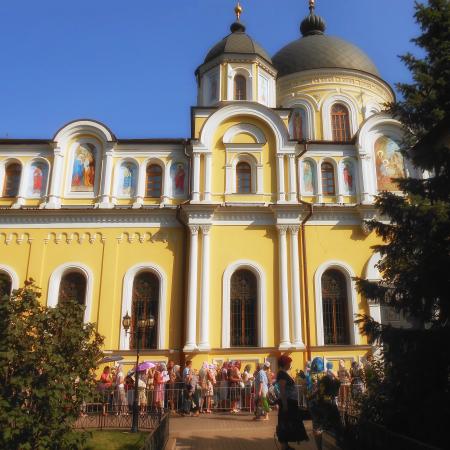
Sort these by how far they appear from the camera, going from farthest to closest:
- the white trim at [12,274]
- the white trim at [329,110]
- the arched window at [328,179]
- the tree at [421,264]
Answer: the white trim at [329,110] → the arched window at [328,179] → the white trim at [12,274] → the tree at [421,264]

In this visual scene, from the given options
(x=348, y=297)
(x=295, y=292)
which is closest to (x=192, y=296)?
(x=295, y=292)

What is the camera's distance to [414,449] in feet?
Result: 22.6

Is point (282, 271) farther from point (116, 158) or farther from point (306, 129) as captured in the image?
point (306, 129)

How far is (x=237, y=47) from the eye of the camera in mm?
24750

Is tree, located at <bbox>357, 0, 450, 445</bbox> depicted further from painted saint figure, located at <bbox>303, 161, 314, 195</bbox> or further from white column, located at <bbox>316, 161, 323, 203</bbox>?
painted saint figure, located at <bbox>303, 161, 314, 195</bbox>

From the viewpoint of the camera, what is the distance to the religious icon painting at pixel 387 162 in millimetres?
22281

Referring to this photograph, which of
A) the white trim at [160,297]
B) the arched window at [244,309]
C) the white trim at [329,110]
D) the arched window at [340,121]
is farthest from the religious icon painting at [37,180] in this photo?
the arched window at [340,121]

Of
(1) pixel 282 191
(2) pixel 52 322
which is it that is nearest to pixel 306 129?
(1) pixel 282 191

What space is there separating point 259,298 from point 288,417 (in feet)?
38.1

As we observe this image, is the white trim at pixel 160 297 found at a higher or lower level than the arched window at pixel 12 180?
lower

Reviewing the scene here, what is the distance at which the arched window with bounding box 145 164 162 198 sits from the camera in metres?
22.1

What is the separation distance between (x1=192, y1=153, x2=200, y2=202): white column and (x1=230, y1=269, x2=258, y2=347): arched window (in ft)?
12.0

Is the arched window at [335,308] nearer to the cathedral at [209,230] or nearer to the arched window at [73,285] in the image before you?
the cathedral at [209,230]

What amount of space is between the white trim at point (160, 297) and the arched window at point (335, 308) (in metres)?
6.52
